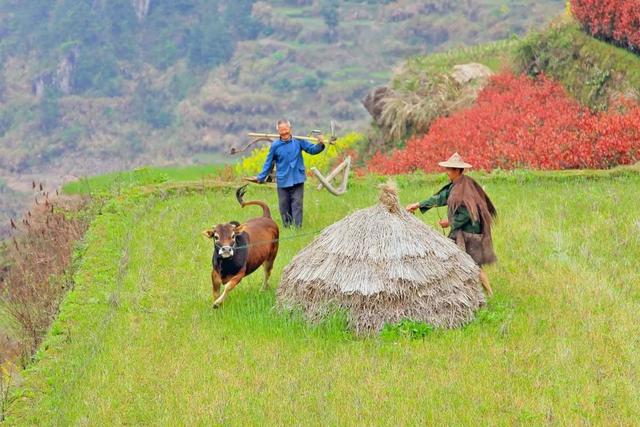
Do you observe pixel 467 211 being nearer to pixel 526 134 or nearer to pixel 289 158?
pixel 289 158

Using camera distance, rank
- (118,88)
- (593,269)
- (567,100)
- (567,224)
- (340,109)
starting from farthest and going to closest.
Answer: (118,88) → (340,109) → (567,100) → (567,224) → (593,269)

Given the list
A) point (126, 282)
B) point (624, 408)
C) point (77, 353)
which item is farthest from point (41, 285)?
point (624, 408)

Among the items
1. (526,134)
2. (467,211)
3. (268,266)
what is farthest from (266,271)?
(526,134)

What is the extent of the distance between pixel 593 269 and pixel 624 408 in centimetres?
501

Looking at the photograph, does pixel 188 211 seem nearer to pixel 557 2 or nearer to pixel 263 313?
pixel 263 313

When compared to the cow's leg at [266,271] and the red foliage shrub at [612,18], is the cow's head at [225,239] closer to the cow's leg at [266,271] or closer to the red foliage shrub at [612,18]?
the cow's leg at [266,271]

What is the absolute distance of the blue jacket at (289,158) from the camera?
55.2ft

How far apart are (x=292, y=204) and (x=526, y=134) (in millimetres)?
9665

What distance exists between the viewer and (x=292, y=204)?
1752cm

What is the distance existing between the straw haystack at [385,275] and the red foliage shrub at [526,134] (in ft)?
37.9

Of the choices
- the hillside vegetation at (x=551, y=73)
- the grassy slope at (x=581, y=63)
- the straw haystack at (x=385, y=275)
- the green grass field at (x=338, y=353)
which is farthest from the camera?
the hillside vegetation at (x=551, y=73)

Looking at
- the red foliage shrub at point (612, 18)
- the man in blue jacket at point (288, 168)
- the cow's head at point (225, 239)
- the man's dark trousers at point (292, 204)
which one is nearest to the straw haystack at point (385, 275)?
the cow's head at point (225, 239)

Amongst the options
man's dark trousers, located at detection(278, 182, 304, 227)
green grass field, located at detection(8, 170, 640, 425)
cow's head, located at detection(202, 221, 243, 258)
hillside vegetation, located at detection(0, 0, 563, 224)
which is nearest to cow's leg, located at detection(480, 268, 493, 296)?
green grass field, located at detection(8, 170, 640, 425)

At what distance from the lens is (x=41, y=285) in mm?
17578
